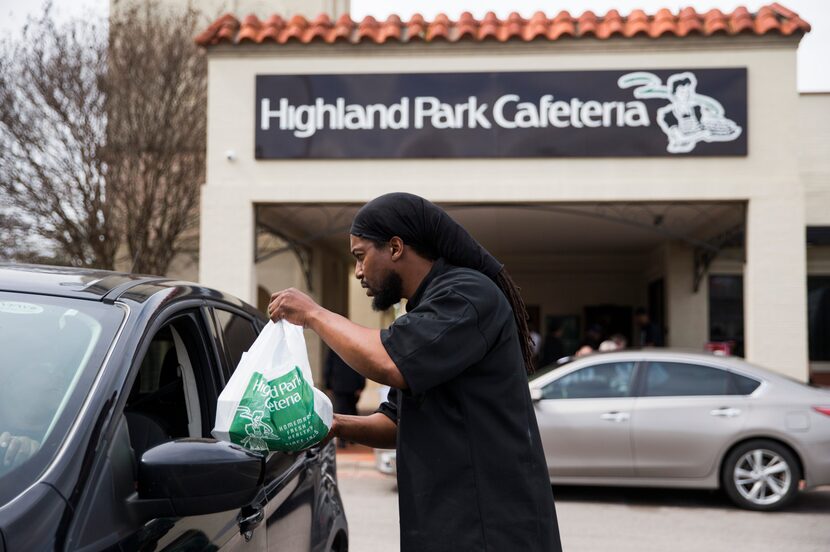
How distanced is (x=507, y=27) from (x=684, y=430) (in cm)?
586

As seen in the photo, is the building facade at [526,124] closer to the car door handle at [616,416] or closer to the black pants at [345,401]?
the black pants at [345,401]

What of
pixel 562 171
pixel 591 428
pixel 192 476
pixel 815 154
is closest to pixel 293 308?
pixel 192 476

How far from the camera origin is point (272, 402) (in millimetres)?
2238

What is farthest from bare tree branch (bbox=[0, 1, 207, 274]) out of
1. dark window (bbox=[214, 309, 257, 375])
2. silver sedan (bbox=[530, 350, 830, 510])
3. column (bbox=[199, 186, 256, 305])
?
dark window (bbox=[214, 309, 257, 375])

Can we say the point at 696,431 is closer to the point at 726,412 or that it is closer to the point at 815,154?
the point at 726,412

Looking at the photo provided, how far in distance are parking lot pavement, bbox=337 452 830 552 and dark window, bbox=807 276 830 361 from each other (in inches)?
279

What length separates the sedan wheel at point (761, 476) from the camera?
8055 mm

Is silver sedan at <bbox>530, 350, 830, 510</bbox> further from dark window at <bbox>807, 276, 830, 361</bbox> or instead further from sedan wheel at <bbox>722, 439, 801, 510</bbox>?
dark window at <bbox>807, 276, 830, 361</bbox>

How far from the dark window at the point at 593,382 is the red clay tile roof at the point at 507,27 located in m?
4.71

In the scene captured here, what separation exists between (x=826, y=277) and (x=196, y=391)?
15.2 m

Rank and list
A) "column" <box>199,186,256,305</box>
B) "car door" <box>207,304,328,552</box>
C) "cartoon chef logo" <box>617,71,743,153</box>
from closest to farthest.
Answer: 1. "car door" <box>207,304,328,552</box>
2. "cartoon chef logo" <box>617,71,743,153</box>
3. "column" <box>199,186,256,305</box>

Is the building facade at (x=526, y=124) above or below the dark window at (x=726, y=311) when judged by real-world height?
above

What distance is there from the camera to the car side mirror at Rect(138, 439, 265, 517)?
1930mm

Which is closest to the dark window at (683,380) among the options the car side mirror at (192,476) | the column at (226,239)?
the column at (226,239)
